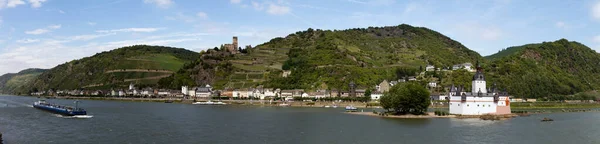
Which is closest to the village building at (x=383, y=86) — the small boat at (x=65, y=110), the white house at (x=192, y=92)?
the white house at (x=192, y=92)

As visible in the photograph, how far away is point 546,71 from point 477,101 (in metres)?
96.4

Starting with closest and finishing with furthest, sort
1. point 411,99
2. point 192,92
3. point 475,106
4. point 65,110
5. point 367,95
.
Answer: point 411,99 → point 475,106 → point 65,110 → point 367,95 → point 192,92

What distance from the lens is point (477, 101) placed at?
69875mm

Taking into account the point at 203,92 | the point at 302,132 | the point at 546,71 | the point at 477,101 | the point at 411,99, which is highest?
the point at 546,71

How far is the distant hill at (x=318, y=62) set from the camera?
436ft

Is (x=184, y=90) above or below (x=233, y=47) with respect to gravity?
below

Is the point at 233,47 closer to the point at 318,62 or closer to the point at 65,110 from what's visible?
the point at 318,62

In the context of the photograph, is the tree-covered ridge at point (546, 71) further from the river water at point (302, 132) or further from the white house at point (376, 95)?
the river water at point (302, 132)

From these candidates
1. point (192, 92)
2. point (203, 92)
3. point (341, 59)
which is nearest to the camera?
point (203, 92)

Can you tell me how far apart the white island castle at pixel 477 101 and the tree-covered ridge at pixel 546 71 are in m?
51.6

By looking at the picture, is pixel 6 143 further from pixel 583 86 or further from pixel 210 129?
pixel 583 86

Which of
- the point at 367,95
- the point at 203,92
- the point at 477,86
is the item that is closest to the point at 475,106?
the point at 477,86

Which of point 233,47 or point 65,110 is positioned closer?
point 65,110

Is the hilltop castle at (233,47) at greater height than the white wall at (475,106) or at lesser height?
greater
